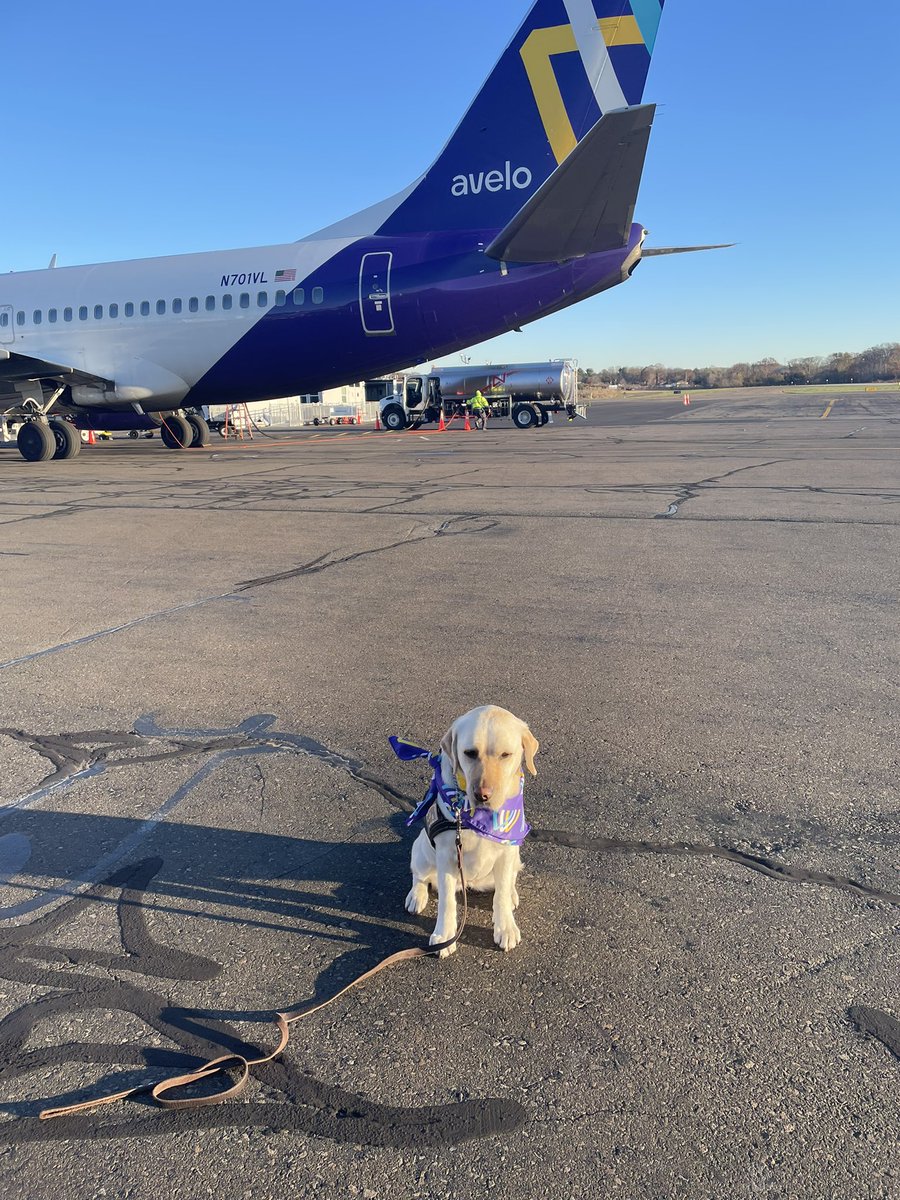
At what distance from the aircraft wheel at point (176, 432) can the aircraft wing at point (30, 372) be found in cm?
489

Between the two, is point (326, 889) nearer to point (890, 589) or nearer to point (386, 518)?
point (890, 589)

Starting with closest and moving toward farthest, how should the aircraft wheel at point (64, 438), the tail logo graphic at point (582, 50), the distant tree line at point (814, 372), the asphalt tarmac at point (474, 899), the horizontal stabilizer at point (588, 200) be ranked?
1. the asphalt tarmac at point (474, 899)
2. the horizontal stabilizer at point (588, 200)
3. the tail logo graphic at point (582, 50)
4. the aircraft wheel at point (64, 438)
5. the distant tree line at point (814, 372)

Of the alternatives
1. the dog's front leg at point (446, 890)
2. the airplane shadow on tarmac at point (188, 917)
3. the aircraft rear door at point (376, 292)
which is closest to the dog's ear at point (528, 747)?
the dog's front leg at point (446, 890)

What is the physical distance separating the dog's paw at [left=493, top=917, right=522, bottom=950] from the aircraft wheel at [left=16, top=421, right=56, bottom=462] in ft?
Answer: 69.7

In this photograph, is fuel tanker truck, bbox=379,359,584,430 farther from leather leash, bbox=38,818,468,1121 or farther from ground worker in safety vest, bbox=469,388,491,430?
leather leash, bbox=38,818,468,1121

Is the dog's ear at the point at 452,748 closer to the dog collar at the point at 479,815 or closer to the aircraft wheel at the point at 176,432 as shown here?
the dog collar at the point at 479,815

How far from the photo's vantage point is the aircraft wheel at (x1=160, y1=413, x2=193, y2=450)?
84.5 ft

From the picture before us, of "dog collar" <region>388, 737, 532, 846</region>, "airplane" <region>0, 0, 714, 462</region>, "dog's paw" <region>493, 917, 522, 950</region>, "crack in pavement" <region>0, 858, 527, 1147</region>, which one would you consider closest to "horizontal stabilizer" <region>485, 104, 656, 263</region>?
"airplane" <region>0, 0, 714, 462</region>

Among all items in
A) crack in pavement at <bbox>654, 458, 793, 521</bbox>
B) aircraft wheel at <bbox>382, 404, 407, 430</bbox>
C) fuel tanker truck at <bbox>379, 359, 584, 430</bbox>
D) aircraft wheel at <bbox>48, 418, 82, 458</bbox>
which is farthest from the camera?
aircraft wheel at <bbox>382, 404, 407, 430</bbox>

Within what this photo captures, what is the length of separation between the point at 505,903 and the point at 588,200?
14504 mm

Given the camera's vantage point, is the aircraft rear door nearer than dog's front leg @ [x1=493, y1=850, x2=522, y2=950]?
No

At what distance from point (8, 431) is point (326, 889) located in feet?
125

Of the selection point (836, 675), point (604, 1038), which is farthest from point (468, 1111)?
point (836, 675)

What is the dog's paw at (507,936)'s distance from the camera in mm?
2742
